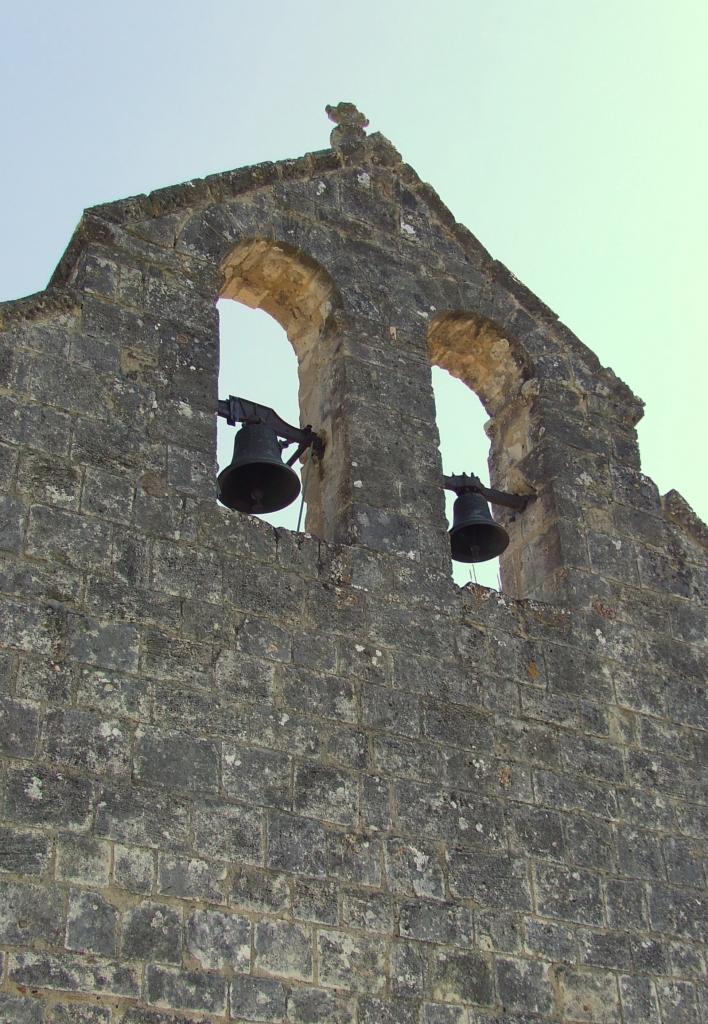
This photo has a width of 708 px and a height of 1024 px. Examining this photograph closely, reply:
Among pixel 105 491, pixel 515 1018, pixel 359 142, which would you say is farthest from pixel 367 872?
pixel 359 142

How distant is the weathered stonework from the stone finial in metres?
0.14

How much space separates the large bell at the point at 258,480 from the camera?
7.01 meters

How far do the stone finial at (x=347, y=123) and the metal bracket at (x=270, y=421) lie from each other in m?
1.79

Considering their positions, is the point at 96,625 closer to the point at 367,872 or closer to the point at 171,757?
the point at 171,757

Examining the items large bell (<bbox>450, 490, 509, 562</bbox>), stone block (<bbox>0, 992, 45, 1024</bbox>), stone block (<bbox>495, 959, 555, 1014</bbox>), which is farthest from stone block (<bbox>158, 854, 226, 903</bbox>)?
large bell (<bbox>450, 490, 509, 562</bbox>)

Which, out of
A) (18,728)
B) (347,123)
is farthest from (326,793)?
(347,123)

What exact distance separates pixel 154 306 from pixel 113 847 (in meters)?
2.59

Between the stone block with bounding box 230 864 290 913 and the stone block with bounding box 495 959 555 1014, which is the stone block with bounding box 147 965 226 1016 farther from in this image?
the stone block with bounding box 495 959 555 1014

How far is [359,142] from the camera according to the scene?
8242 mm

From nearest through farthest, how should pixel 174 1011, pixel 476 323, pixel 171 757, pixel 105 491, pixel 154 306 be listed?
pixel 174 1011
pixel 171 757
pixel 105 491
pixel 154 306
pixel 476 323

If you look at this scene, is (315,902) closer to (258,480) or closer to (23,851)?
(23,851)

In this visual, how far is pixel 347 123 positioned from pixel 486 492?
2216mm

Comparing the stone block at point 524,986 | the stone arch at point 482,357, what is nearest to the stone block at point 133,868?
the stone block at point 524,986

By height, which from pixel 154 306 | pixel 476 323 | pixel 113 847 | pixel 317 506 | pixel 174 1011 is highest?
pixel 476 323
